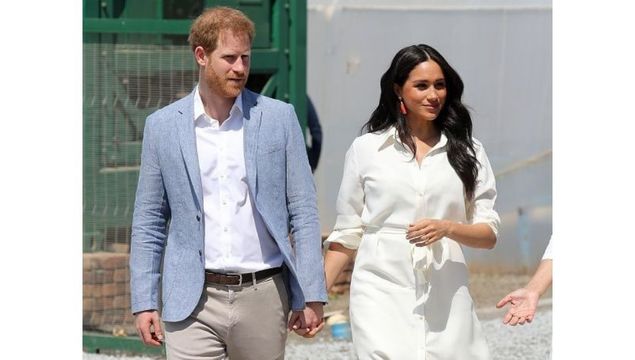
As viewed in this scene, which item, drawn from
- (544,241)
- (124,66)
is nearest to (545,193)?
(544,241)

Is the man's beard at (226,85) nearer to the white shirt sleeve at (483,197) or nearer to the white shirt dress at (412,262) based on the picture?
the white shirt dress at (412,262)

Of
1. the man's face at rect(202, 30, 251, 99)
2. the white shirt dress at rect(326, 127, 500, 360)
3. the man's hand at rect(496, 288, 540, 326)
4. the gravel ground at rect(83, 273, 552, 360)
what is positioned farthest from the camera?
the gravel ground at rect(83, 273, 552, 360)

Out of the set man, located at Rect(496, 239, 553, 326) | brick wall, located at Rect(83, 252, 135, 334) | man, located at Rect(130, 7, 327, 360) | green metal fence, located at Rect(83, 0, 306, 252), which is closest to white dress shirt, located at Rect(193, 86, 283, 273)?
man, located at Rect(130, 7, 327, 360)

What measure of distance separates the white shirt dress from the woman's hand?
7.7 inches

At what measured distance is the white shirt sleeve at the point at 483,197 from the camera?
6.16 metres

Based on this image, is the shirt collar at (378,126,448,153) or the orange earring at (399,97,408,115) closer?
the shirt collar at (378,126,448,153)

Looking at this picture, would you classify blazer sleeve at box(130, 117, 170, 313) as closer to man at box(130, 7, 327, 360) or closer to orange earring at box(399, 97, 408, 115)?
man at box(130, 7, 327, 360)

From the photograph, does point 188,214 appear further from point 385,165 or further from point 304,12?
point 304,12

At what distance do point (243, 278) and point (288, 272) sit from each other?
0.61 ft

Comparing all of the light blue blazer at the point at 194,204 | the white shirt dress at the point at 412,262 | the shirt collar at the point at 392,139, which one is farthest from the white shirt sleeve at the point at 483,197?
the light blue blazer at the point at 194,204

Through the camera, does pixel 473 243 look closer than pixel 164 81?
Yes

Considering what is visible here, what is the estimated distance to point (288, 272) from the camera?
5.71 metres

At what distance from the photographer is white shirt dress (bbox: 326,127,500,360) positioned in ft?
20.1

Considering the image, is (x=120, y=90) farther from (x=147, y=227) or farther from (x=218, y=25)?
(x=218, y=25)
